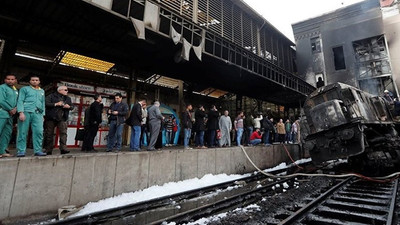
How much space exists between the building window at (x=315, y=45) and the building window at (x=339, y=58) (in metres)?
1.51

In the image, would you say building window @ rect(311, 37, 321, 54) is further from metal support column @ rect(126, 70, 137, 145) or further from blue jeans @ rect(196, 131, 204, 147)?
metal support column @ rect(126, 70, 137, 145)

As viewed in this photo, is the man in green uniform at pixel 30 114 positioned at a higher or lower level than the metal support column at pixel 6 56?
lower

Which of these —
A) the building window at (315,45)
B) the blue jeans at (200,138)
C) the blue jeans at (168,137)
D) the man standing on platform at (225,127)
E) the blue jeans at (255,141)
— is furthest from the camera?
the building window at (315,45)

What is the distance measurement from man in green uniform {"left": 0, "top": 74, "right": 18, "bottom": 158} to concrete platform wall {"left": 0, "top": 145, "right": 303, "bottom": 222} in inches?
40.1

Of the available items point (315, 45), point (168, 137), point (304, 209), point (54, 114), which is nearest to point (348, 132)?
point (304, 209)

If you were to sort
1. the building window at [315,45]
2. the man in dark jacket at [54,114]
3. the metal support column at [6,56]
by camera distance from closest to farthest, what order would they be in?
1. the man in dark jacket at [54,114]
2. the metal support column at [6,56]
3. the building window at [315,45]

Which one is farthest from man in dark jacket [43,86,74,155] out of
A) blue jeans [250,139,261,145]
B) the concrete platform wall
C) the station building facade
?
the station building facade

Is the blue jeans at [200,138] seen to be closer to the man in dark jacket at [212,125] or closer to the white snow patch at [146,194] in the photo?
the man in dark jacket at [212,125]

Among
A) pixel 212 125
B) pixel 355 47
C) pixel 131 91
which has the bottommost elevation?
pixel 212 125

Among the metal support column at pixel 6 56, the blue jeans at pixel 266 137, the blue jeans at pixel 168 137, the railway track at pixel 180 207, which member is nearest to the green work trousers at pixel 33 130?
the railway track at pixel 180 207

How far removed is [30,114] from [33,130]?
378mm

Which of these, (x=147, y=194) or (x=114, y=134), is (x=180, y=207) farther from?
(x=114, y=134)

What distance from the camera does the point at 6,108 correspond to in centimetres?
446

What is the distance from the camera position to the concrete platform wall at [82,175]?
3863 mm
